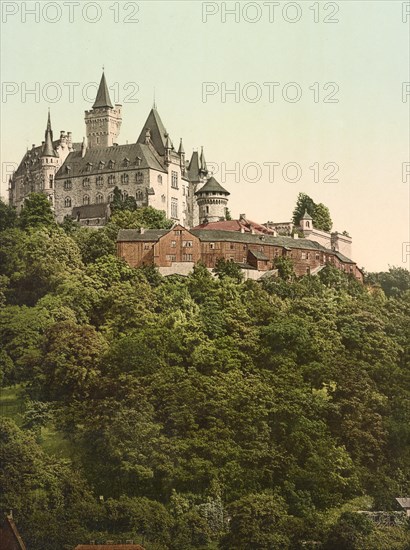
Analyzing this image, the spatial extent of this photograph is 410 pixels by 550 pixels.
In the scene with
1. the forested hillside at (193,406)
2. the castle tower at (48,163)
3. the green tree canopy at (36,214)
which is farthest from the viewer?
the castle tower at (48,163)

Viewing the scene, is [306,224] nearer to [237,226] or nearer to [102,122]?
[237,226]

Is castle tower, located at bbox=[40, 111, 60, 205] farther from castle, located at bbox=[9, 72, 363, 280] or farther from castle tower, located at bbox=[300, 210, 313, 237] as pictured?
castle tower, located at bbox=[300, 210, 313, 237]

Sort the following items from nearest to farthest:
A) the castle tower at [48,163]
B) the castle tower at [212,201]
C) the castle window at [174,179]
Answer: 1. the castle tower at [212,201]
2. the castle window at [174,179]
3. the castle tower at [48,163]

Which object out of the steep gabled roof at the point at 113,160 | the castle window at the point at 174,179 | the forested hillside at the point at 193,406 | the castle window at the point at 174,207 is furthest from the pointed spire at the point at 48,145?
the forested hillside at the point at 193,406

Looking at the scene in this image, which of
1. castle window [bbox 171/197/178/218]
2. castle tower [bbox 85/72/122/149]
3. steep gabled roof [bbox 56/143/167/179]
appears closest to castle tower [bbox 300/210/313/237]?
castle window [bbox 171/197/178/218]

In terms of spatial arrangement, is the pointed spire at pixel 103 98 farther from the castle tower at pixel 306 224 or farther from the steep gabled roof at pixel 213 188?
the castle tower at pixel 306 224

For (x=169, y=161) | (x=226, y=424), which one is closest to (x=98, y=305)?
(x=226, y=424)
